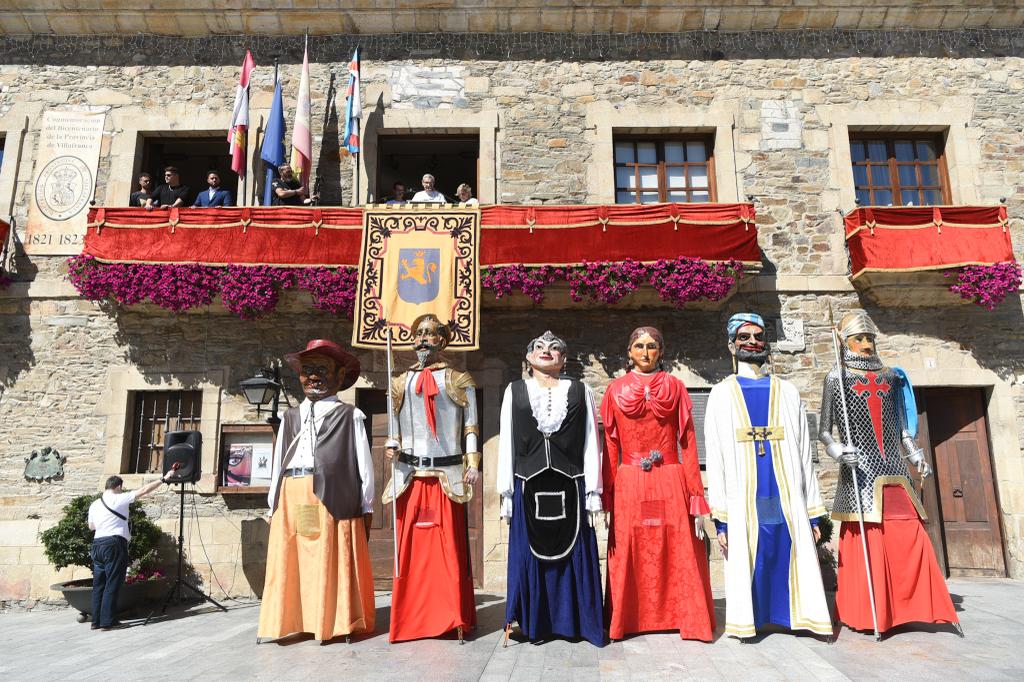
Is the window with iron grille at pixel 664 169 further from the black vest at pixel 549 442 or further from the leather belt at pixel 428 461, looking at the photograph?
the leather belt at pixel 428 461

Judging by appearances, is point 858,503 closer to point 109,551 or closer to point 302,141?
point 109,551

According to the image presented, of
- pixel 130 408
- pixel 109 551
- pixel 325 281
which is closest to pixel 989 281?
pixel 325 281

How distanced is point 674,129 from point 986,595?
Answer: 20.3ft

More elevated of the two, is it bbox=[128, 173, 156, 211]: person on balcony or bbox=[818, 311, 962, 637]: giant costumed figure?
bbox=[128, 173, 156, 211]: person on balcony

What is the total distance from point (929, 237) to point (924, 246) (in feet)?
0.46

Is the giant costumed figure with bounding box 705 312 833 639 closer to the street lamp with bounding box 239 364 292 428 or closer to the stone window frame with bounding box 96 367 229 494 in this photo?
the street lamp with bounding box 239 364 292 428

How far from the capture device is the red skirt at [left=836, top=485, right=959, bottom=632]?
435cm

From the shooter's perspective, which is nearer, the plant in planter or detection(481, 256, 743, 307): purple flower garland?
the plant in planter

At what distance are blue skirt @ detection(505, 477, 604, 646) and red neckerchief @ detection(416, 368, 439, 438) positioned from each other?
3.25ft

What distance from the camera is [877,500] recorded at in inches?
177

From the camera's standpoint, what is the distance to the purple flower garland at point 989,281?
7.28m

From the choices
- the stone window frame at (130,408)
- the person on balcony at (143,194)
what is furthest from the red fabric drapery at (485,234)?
the stone window frame at (130,408)


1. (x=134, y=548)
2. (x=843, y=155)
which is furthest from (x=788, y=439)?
(x=134, y=548)

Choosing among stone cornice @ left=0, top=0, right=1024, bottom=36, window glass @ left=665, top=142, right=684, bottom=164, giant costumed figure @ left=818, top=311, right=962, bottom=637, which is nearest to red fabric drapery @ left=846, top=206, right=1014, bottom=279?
window glass @ left=665, top=142, right=684, bottom=164
